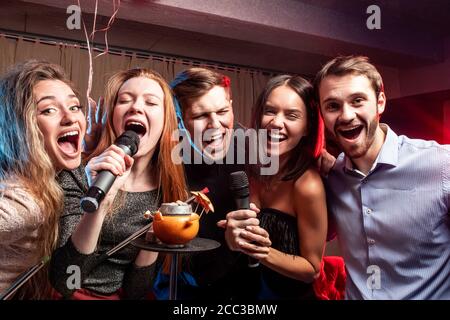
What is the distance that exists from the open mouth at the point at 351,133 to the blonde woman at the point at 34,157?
0.54 meters

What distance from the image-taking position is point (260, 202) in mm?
922

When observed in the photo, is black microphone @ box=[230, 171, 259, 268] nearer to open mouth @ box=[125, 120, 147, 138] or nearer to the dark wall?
open mouth @ box=[125, 120, 147, 138]

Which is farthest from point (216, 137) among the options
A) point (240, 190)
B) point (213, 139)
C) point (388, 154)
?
point (388, 154)

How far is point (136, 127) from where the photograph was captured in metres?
0.83

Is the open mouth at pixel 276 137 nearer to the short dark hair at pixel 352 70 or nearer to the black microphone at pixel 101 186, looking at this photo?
the short dark hair at pixel 352 70

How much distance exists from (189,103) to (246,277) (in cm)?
41

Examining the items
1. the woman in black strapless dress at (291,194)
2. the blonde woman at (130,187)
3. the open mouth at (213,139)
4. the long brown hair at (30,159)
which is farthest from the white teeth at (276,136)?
the long brown hair at (30,159)

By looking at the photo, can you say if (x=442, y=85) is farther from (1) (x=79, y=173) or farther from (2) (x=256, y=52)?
(1) (x=79, y=173)

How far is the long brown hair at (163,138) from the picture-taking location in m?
0.85

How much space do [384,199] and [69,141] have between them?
0.67 m

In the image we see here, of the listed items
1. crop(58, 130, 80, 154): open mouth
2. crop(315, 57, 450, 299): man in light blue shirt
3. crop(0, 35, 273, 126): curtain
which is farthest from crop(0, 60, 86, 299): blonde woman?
crop(315, 57, 450, 299): man in light blue shirt

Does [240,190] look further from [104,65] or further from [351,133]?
[104,65]
